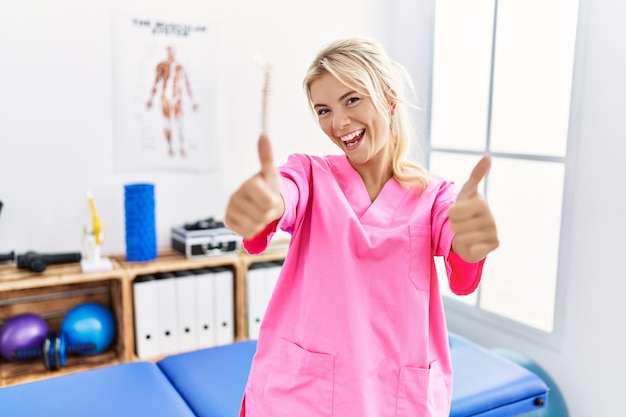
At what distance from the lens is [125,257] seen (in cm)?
255

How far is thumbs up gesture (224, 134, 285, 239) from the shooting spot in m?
0.77

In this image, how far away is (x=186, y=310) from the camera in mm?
2482

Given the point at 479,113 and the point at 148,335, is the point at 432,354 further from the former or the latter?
the point at 479,113

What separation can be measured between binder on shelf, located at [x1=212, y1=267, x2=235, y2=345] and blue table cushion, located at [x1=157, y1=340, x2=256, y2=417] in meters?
0.54

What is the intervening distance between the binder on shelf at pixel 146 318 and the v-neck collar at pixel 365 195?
1501mm

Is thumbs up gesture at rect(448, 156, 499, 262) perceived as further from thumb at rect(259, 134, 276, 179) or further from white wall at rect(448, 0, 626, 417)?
white wall at rect(448, 0, 626, 417)

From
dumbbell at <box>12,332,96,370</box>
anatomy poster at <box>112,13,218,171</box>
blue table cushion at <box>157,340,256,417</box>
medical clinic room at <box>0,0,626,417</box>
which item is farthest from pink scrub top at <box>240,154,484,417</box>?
anatomy poster at <box>112,13,218,171</box>

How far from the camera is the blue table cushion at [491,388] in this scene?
1.64 meters

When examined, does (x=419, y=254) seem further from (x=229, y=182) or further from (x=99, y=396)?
(x=229, y=182)

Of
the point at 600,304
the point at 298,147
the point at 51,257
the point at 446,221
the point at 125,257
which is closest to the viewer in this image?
the point at 446,221

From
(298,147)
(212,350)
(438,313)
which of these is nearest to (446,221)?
(438,313)

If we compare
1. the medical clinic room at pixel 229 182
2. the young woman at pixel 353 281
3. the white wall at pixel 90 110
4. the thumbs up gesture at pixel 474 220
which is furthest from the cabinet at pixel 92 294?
the thumbs up gesture at pixel 474 220

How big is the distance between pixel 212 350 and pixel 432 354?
43.4 inches

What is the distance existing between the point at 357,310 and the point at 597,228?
1.55m
